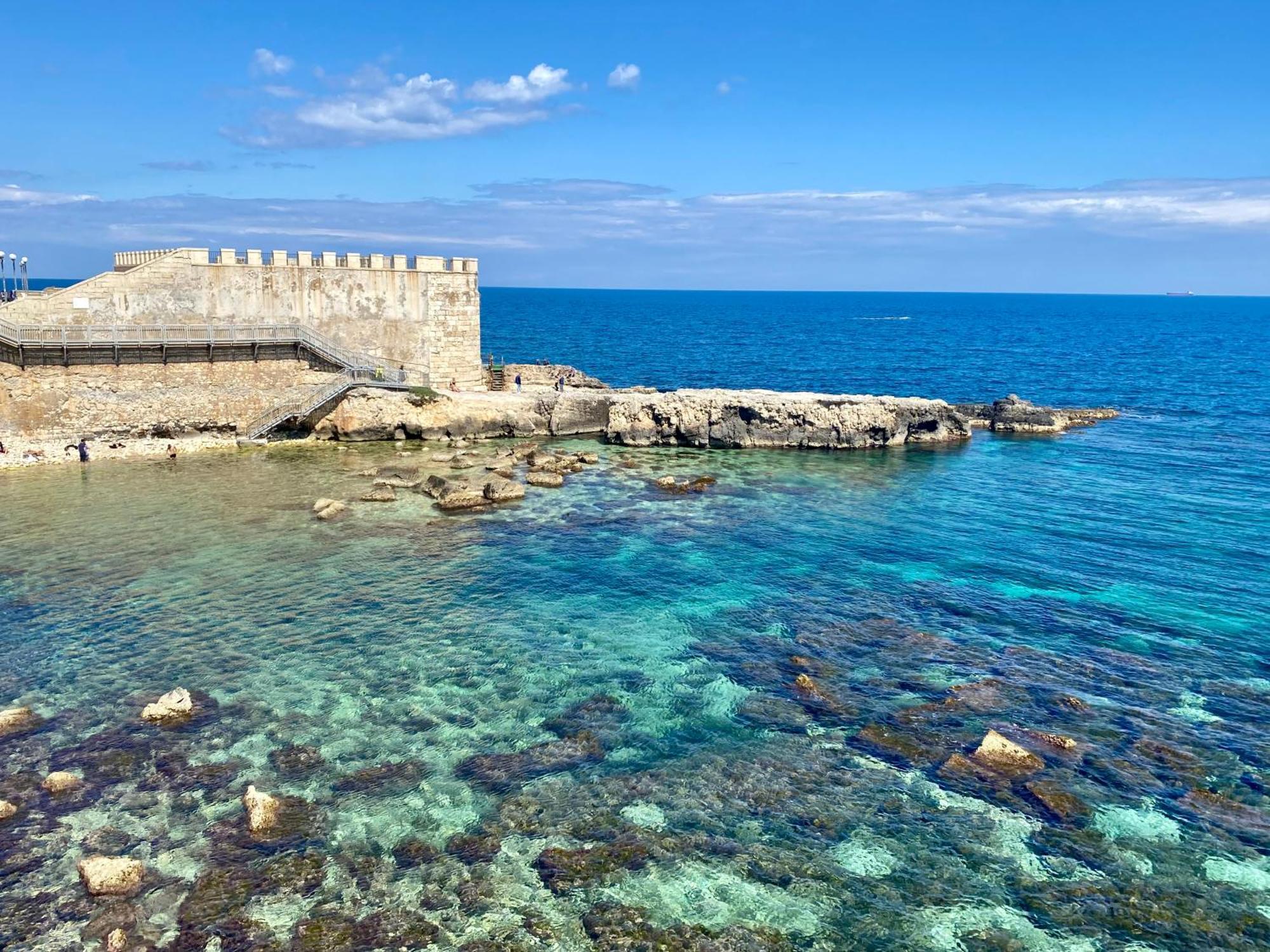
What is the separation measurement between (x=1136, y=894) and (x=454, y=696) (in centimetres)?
1238

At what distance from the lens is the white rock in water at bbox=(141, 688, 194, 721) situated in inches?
647

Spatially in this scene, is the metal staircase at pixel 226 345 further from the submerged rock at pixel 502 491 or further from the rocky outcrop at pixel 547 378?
the submerged rock at pixel 502 491

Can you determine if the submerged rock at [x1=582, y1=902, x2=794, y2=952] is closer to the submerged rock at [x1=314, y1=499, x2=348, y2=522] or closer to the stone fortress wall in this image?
the submerged rock at [x1=314, y1=499, x2=348, y2=522]

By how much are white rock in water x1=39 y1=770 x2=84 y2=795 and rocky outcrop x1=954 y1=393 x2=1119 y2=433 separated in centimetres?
4700

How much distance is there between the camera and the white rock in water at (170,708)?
53.9ft

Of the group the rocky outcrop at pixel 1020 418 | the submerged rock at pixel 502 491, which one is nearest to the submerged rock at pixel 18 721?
the submerged rock at pixel 502 491

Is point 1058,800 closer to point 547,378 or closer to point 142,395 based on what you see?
point 142,395

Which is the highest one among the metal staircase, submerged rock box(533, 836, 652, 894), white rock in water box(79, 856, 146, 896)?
the metal staircase

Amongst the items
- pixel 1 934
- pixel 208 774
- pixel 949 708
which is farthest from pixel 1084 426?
pixel 1 934

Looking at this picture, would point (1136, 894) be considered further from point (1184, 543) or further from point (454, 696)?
point (1184, 543)

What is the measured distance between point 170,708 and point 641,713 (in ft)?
30.1

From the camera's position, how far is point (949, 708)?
57.9ft

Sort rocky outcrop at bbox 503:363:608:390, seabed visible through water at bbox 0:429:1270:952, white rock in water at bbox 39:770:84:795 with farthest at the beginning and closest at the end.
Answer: rocky outcrop at bbox 503:363:608:390, white rock in water at bbox 39:770:84:795, seabed visible through water at bbox 0:429:1270:952

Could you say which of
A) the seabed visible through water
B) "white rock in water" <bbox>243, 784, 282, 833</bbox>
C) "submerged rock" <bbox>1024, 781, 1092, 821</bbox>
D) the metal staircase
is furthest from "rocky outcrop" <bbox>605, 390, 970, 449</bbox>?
"white rock in water" <bbox>243, 784, 282, 833</bbox>
